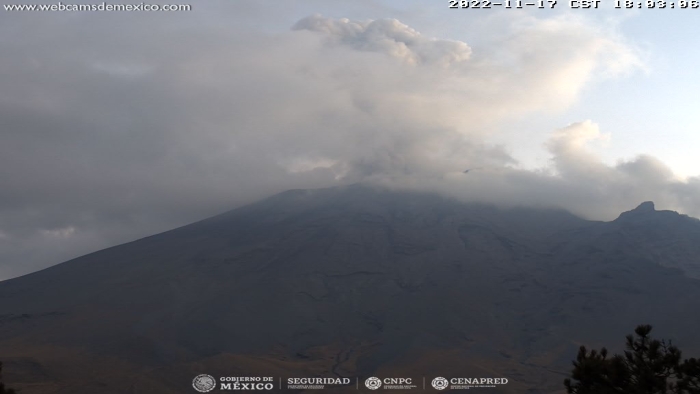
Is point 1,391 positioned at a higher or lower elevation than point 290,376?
lower

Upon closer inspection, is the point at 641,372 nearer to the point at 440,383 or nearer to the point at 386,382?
the point at 440,383

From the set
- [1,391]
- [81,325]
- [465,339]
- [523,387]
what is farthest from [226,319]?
[1,391]

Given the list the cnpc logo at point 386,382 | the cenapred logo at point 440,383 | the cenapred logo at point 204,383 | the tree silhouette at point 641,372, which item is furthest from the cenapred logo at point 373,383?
the tree silhouette at point 641,372

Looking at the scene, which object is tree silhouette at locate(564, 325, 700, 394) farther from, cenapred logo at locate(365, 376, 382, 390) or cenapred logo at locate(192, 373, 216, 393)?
cenapred logo at locate(365, 376, 382, 390)

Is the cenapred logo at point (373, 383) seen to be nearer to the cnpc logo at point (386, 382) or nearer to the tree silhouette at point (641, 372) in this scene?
the cnpc logo at point (386, 382)

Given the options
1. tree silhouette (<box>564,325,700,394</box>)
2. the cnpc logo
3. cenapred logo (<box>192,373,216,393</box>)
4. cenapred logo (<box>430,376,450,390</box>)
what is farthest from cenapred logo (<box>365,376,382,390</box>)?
tree silhouette (<box>564,325,700,394</box>)

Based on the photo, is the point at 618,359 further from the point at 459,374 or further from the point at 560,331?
the point at 560,331

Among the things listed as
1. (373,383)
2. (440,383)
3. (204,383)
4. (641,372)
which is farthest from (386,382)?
(641,372)
